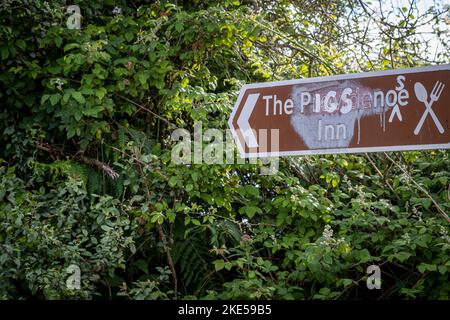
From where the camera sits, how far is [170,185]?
4496mm

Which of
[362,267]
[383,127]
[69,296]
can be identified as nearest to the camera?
[383,127]

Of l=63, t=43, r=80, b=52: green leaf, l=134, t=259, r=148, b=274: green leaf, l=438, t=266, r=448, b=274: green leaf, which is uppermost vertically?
l=63, t=43, r=80, b=52: green leaf

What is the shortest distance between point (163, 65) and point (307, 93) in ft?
7.47

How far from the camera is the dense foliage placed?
14.1 ft

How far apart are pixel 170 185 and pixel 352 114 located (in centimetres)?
212

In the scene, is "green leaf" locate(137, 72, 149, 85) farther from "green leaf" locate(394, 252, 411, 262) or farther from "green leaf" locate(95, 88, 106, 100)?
"green leaf" locate(394, 252, 411, 262)

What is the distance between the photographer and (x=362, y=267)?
4562mm

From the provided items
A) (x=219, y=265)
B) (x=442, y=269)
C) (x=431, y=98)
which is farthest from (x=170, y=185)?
(x=431, y=98)

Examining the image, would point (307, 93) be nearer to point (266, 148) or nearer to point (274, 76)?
point (266, 148)

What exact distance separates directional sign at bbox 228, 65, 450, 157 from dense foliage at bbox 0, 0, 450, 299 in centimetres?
162

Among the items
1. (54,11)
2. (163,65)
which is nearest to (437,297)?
(163,65)

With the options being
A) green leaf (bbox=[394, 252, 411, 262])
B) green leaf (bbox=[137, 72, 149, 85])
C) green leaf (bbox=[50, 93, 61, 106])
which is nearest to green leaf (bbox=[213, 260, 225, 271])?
green leaf (bbox=[394, 252, 411, 262])

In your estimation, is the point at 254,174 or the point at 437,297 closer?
the point at 437,297

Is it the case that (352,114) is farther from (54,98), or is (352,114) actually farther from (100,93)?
(54,98)
